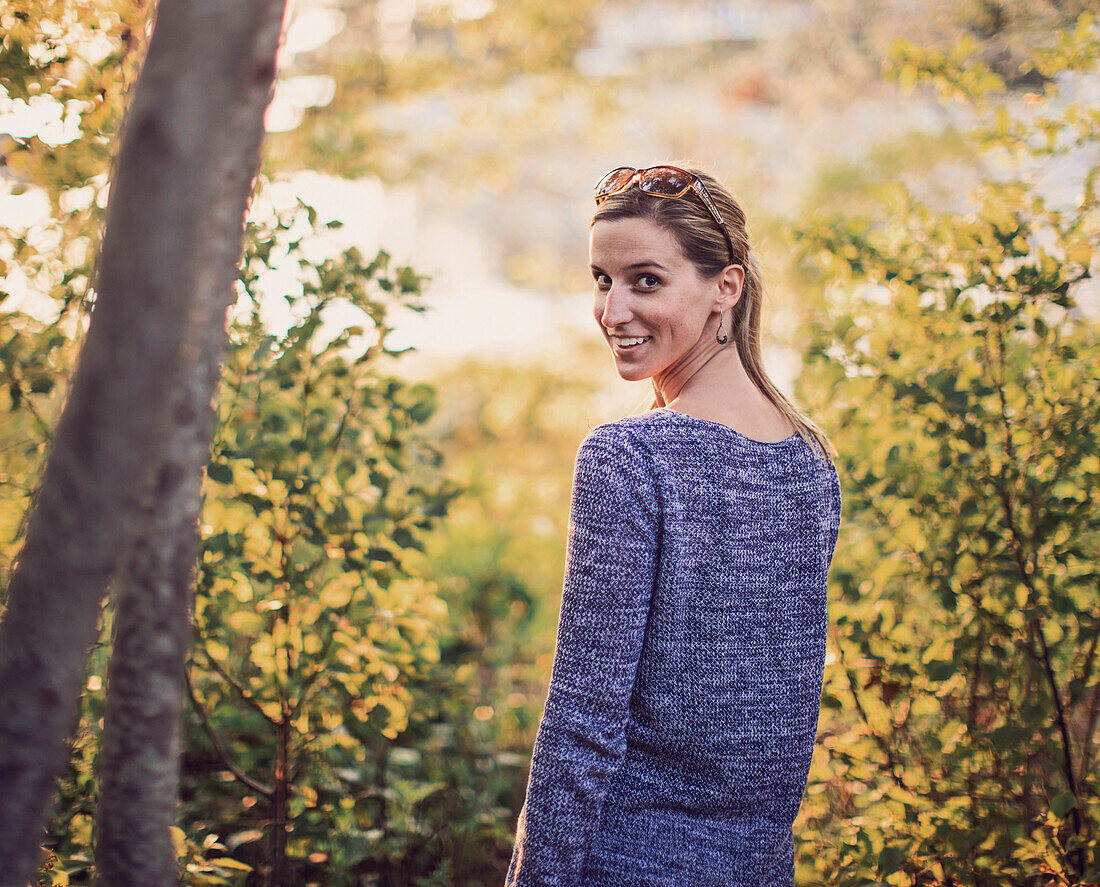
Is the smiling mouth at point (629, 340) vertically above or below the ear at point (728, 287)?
below

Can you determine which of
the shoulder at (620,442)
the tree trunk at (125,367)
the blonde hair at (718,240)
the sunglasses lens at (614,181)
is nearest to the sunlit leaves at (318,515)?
the sunglasses lens at (614,181)

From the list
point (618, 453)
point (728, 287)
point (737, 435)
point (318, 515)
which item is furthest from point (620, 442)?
point (318, 515)

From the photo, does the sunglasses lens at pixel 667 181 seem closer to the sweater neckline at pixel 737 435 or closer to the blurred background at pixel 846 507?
the blurred background at pixel 846 507

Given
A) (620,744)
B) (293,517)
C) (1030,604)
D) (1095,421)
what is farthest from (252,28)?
(1030,604)

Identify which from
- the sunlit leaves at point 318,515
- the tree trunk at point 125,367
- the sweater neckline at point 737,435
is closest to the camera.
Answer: the tree trunk at point 125,367

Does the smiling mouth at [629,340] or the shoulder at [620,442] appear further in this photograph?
the smiling mouth at [629,340]

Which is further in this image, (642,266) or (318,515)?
(318,515)

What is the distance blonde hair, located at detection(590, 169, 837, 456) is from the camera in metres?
1.65

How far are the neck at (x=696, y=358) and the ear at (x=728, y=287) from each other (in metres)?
0.03

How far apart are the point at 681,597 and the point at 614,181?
2.75 feet

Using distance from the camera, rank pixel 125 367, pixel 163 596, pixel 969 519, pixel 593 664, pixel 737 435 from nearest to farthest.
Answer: pixel 125 367
pixel 163 596
pixel 593 664
pixel 737 435
pixel 969 519

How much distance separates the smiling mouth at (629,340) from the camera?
1.68 meters

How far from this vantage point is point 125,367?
1015 mm

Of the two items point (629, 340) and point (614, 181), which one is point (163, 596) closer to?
point (629, 340)
